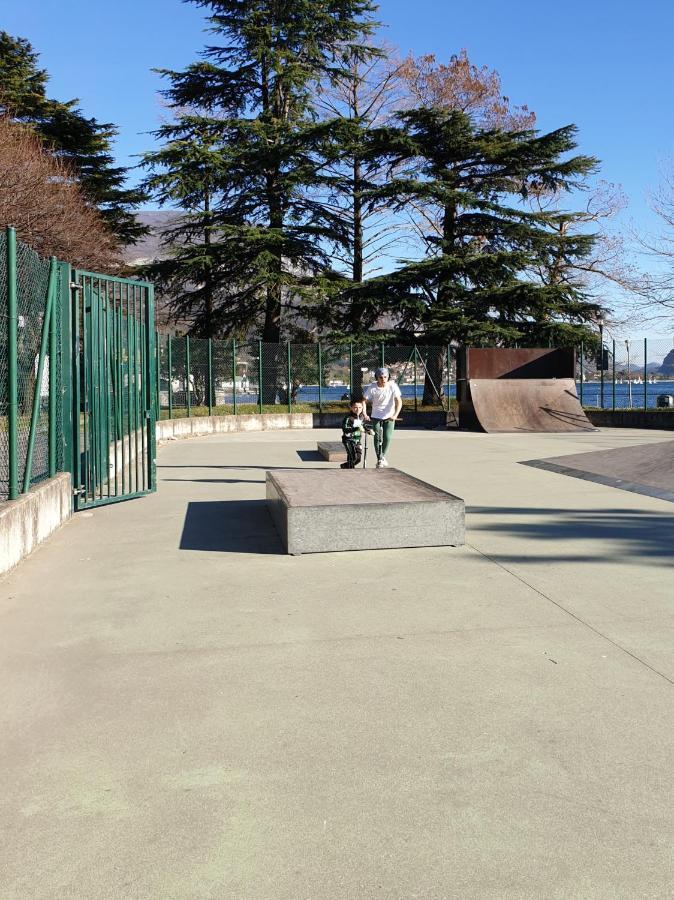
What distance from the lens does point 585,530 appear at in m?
8.19

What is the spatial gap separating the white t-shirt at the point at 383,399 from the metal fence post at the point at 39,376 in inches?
190

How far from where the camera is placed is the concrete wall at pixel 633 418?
2892cm

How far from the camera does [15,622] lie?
5.21 meters

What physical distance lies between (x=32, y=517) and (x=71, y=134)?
40.7 m

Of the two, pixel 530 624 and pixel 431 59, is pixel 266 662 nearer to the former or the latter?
pixel 530 624

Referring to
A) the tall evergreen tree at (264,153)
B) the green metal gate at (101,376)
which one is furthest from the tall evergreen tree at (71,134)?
the green metal gate at (101,376)

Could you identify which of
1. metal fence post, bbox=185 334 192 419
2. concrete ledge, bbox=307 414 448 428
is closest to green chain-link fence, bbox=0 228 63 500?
metal fence post, bbox=185 334 192 419

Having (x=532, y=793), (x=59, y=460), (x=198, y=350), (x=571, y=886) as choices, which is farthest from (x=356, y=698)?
(x=198, y=350)

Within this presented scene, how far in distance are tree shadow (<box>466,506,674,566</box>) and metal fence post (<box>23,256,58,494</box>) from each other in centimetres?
423

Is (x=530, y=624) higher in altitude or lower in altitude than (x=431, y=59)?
lower

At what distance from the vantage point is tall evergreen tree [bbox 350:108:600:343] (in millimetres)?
37219

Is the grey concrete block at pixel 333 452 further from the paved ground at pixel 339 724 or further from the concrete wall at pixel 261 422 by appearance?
the concrete wall at pixel 261 422

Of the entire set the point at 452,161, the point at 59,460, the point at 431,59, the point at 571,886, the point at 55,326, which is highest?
the point at 431,59

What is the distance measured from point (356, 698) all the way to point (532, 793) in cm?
111
